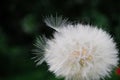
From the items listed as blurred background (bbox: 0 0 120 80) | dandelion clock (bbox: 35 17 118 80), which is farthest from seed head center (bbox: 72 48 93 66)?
blurred background (bbox: 0 0 120 80)

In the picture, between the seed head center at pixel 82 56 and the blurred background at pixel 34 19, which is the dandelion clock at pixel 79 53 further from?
the blurred background at pixel 34 19

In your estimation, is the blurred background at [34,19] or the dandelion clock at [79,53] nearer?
the dandelion clock at [79,53]

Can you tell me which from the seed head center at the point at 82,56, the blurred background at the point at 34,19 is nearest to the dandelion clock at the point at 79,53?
the seed head center at the point at 82,56

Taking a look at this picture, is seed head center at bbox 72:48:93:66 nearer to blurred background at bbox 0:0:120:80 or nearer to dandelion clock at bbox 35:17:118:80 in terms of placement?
dandelion clock at bbox 35:17:118:80

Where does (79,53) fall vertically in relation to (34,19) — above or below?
below

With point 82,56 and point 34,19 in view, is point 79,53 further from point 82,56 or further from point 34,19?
point 34,19

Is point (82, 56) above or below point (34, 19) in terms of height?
below

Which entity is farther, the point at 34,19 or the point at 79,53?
the point at 34,19

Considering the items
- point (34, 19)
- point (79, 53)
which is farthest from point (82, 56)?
point (34, 19)

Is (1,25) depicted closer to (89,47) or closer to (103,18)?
(103,18)
